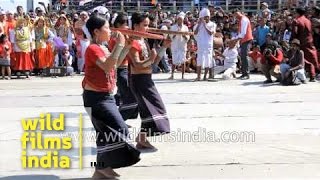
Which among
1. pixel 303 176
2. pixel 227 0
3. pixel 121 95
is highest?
pixel 227 0

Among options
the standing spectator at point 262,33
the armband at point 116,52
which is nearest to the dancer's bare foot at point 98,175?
the armband at point 116,52

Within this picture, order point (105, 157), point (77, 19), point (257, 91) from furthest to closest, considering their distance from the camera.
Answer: point (77, 19) < point (257, 91) < point (105, 157)

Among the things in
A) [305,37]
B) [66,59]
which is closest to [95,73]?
[305,37]

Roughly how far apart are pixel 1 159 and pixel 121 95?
5.96ft

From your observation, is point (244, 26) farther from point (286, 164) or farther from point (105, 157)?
point (105, 157)

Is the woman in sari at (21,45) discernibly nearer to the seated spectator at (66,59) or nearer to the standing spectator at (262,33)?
the seated spectator at (66,59)

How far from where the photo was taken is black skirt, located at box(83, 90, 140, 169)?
17.8ft

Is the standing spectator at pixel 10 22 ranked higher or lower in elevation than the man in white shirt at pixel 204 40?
higher

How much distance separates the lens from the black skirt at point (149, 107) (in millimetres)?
6691

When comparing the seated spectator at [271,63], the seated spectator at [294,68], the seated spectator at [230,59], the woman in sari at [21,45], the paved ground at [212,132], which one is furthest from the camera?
the woman in sari at [21,45]

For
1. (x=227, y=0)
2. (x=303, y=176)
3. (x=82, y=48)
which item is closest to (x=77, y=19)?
(x=82, y=48)

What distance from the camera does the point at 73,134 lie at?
24.5ft

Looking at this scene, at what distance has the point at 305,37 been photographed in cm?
1450

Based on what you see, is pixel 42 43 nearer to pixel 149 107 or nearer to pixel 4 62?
pixel 4 62
